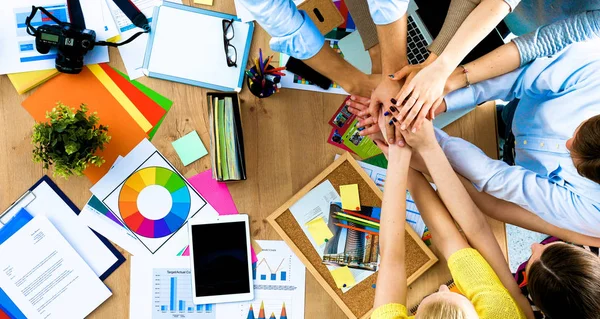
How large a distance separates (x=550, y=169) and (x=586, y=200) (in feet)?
0.45

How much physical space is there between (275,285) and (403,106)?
0.65 metres

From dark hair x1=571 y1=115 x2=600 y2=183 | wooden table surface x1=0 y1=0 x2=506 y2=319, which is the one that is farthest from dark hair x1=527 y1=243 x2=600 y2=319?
wooden table surface x1=0 y1=0 x2=506 y2=319

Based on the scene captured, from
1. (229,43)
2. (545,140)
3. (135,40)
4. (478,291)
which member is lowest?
(478,291)

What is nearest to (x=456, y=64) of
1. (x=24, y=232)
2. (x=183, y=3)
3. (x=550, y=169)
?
(x=550, y=169)

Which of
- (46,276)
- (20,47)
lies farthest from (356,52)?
(46,276)

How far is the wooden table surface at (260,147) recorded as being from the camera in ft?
4.78

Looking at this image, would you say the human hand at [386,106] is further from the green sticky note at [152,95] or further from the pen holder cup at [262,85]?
the green sticky note at [152,95]

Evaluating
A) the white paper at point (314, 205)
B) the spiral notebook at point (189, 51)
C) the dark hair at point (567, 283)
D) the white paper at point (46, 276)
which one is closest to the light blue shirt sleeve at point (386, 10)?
the spiral notebook at point (189, 51)

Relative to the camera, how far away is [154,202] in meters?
1.44

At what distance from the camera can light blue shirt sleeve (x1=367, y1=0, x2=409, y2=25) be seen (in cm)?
127

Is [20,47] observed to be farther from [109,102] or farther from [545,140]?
[545,140]

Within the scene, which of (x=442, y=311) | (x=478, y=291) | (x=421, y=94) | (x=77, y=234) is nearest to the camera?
(x=442, y=311)

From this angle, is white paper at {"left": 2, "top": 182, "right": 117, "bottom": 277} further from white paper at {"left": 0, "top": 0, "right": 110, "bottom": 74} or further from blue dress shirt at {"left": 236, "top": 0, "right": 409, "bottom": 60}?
blue dress shirt at {"left": 236, "top": 0, "right": 409, "bottom": 60}

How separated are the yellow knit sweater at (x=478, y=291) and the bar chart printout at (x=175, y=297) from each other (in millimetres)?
532
